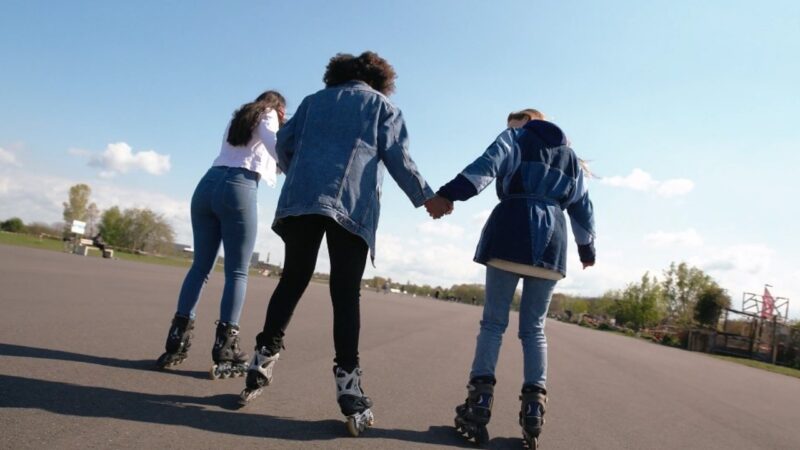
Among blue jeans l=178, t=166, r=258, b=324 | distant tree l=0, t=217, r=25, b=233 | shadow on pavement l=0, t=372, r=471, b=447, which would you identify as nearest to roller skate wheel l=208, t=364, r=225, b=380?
blue jeans l=178, t=166, r=258, b=324

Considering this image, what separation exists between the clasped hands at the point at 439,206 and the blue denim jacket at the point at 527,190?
0.11 ft

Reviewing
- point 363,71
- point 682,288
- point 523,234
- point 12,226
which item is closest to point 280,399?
point 523,234

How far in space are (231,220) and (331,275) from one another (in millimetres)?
1259

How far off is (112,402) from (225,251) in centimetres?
144

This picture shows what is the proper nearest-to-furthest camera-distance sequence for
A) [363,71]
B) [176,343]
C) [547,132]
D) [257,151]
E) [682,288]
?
1. [363,71]
2. [547,132]
3. [176,343]
4. [257,151]
5. [682,288]

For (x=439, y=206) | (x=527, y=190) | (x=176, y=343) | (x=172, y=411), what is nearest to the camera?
(x=172, y=411)

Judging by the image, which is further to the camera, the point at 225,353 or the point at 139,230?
the point at 139,230

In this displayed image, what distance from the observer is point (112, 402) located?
3.10 m

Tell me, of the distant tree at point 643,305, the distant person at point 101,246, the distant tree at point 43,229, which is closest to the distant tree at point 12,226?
the distant tree at point 43,229

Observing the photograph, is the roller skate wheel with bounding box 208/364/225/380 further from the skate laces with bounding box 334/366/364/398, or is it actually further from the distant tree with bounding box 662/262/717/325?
the distant tree with bounding box 662/262/717/325

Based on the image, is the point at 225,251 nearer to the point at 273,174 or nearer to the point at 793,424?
the point at 273,174

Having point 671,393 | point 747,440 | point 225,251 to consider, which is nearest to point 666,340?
point 671,393

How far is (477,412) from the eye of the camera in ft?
11.5

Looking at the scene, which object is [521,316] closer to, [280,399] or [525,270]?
[525,270]
